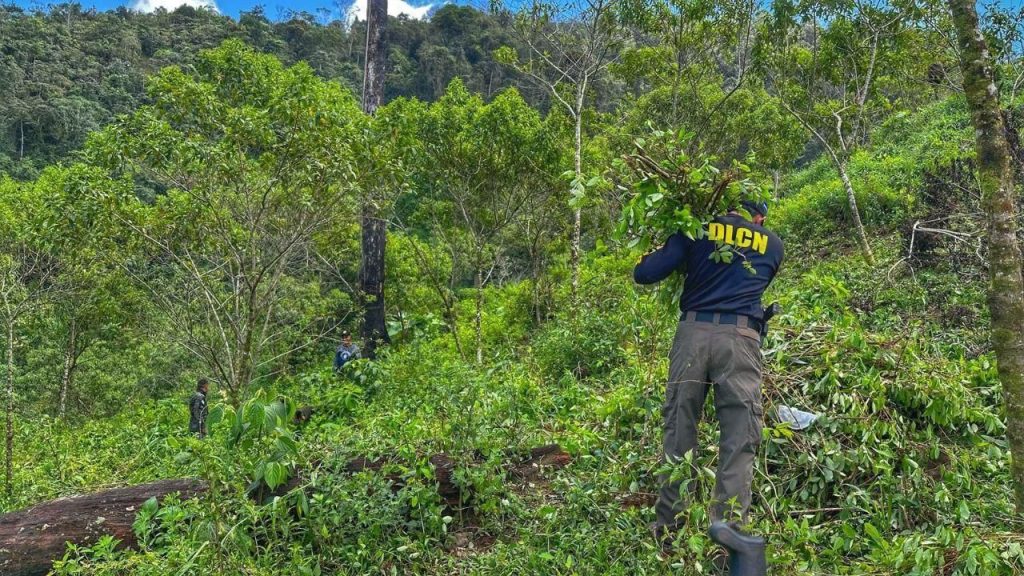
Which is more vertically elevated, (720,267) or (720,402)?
(720,267)

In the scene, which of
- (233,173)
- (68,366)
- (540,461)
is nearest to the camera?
(540,461)

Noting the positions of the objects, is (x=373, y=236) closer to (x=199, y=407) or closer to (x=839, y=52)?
(x=199, y=407)

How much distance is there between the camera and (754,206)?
12.0ft

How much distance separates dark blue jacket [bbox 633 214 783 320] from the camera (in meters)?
3.39

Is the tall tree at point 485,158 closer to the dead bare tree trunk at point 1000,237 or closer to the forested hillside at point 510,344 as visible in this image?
the forested hillside at point 510,344

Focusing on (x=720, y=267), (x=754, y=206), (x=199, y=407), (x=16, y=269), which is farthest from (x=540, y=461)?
(x=16, y=269)

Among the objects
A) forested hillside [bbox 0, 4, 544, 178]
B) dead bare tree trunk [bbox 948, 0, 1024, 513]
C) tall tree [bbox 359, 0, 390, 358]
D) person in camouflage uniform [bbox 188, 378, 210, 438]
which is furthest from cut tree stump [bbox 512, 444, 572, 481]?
forested hillside [bbox 0, 4, 544, 178]

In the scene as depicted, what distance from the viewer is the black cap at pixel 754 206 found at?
143 inches

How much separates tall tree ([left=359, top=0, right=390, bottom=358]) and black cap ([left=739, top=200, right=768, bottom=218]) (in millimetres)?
8318

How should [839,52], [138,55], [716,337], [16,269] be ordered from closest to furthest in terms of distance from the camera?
[716,337] < [16,269] < [839,52] < [138,55]

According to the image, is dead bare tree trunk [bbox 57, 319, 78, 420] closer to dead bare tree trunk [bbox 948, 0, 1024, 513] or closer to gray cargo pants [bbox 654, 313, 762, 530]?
gray cargo pants [bbox 654, 313, 762, 530]

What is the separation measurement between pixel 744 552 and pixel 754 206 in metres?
1.75

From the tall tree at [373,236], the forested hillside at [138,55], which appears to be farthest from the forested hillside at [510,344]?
the forested hillside at [138,55]

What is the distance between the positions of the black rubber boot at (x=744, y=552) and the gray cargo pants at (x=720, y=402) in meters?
0.34
